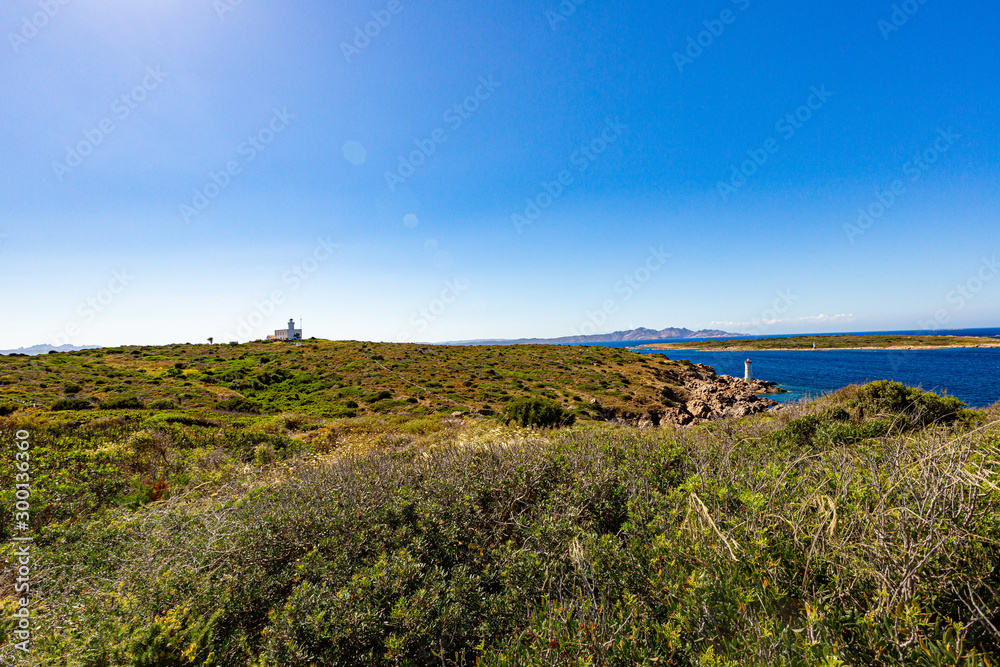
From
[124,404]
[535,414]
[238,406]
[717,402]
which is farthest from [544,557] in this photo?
[717,402]

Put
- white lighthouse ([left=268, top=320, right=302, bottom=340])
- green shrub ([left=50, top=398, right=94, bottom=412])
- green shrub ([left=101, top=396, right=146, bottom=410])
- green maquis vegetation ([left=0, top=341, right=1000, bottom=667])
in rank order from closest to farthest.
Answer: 1. green maquis vegetation ([left=0, top=341, right=1000, bottom=667])
2. green shrub ([left=50, top=398, right=94, bottom=412])
3. green shrub ([left=101, top=396, right=146, bottom=410])
4. white lighthouse ([left=268, top=320, right=302, bottom=340])

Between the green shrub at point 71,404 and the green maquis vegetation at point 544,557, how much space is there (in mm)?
13707

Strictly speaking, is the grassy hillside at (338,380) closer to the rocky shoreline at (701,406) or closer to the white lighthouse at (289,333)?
the rocky shoreline at (701,406)

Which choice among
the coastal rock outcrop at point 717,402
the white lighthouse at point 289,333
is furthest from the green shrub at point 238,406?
the white lighthouse at point 289,333

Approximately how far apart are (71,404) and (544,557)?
915 inches

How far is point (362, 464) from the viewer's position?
5.24m

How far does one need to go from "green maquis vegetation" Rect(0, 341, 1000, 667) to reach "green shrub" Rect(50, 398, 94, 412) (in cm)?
1371

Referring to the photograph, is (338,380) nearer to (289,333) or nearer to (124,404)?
(124,404)

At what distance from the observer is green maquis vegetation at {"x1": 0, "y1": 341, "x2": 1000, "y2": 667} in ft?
5.75

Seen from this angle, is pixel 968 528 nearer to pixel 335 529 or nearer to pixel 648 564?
pixel 648 564

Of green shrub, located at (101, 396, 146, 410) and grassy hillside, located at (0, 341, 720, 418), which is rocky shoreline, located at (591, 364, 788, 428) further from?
green shrub, located at (101, 396, 146, 410)

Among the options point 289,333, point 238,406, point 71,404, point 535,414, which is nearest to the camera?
point 535,414

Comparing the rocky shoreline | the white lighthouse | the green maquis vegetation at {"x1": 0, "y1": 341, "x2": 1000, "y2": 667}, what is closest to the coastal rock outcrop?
the rocky shoreline

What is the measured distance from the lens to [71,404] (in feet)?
52.9
